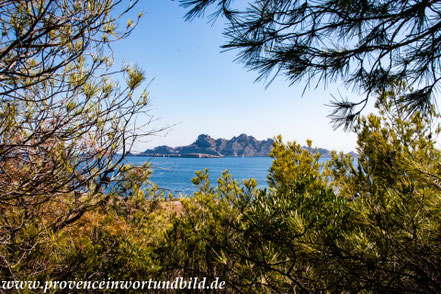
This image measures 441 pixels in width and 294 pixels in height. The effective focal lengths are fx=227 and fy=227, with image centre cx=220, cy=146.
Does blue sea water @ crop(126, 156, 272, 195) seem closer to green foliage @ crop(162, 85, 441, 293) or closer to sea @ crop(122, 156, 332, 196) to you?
sea @ crop(122, 156, 332, 196)

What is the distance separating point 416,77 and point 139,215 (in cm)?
403

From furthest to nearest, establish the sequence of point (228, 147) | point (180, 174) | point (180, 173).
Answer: point (228, 147) < point (180, 174) < point (180, 173)

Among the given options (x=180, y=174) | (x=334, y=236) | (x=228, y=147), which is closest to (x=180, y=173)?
(x=180, y=174)

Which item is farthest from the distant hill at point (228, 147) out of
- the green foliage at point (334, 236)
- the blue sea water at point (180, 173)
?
the green foliage at point (334, 236)

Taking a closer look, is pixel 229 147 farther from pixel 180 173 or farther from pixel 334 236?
pixel 334 236

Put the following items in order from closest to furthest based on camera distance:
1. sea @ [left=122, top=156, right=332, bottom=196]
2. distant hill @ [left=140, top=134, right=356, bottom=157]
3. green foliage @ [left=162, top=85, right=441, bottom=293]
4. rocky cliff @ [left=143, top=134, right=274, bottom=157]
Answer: green foliage @ [left=162, top=85, right=441, bottom=293] → sea @ [left=122, top=156, right=332, bottom=196] → distant hill @ [left=140, top=134, right=356, bottom=157] → rocky cliff @ [left=143, top=134, right=274, bottom=157]

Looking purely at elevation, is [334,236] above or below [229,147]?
below

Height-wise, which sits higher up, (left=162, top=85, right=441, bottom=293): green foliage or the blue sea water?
(left=162, top=85, right=441, bottom=293): green foliage

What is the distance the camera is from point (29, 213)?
2.53m

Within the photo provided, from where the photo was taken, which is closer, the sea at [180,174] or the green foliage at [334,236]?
the green foliage at [334,236]

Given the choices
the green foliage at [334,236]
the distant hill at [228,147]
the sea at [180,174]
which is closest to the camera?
the green foliage at [334,236]

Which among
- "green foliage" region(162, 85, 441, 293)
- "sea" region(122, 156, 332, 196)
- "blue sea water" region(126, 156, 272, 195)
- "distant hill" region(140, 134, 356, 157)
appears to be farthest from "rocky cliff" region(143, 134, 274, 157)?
"green foliage" region(162, 85, 441, 293)

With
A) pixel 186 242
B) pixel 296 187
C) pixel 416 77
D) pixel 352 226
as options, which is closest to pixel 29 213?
pixel 186 242

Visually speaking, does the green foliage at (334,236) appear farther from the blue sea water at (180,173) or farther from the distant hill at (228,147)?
the distant hill at (228,147)
